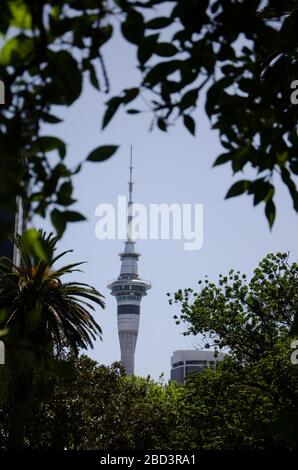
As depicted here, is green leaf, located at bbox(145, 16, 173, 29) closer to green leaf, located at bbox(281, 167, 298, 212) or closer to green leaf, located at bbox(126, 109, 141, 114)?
green leaf, located at bbox(126, 109, 141, 114)

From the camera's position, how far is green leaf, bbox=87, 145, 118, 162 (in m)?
3.92

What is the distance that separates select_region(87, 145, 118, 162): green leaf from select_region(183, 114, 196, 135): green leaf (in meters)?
1.24

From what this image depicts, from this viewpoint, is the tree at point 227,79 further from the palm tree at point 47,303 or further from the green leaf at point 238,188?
the palm tree at point 47,303

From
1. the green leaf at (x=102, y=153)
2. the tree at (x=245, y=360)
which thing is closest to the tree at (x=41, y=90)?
the green leaf at (x=102, y=153)

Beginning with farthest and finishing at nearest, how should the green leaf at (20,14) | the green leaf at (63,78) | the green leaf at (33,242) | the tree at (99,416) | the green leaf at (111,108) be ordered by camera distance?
the tree at (99,416)
the green leaf at (111,108)
the green leaf at (63,78)
the green leaf at (20,14)
the green leaf at (33,242)

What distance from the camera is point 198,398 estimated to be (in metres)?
33.4

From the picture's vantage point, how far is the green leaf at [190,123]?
507 centimetres

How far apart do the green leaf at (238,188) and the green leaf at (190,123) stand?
65cm

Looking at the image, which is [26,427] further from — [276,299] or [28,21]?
[28,21]

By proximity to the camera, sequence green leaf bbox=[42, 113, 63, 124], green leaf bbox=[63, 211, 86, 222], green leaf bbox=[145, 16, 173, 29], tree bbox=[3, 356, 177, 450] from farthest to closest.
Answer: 1. tree bbox=[3, 356, 177, 450]
2. green leaf bbox=[145, 16, 173, 29]
3. green leaf bbox=[42, 113, 63, 124]
4. green leaf bbox=[63, 211, 86, 222]

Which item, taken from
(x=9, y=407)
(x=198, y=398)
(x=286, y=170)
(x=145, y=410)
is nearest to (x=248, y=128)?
(x=286, y=170)

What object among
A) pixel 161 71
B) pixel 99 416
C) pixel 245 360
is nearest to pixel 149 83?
pixel 161 71

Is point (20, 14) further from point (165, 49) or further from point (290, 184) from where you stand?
point (290, 184)

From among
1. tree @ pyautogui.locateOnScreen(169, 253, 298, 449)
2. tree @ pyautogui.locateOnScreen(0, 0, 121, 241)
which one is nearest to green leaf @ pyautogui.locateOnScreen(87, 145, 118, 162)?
tree @ pyautogui.locateOnScreen(0, 0, 121, 241)
